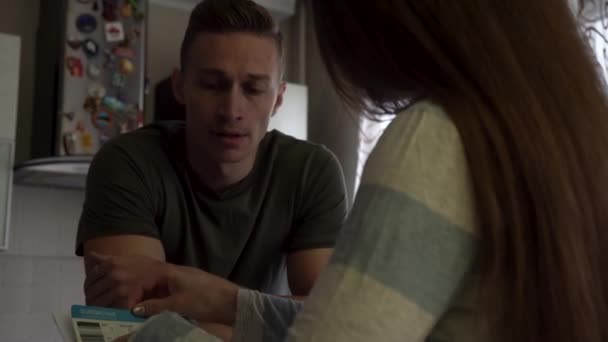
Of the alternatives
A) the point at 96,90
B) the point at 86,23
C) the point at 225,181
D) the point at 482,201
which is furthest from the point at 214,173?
the point at 86,23

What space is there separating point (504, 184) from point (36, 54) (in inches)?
119

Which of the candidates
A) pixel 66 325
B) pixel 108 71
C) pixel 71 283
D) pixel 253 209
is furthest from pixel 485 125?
pixel 71 283

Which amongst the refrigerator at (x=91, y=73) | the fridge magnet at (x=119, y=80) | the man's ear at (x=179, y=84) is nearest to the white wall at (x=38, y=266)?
the refrigerator at (x=91, y=73)

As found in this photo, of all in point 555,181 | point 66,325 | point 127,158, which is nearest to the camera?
point 555,181

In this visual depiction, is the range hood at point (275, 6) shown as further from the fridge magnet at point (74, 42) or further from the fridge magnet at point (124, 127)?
the fridge magnet at point (124, 127)

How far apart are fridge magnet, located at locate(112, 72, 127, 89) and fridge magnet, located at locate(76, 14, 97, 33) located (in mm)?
202

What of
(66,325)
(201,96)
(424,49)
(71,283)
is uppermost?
(424,49)

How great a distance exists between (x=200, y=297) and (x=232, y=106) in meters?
0.52

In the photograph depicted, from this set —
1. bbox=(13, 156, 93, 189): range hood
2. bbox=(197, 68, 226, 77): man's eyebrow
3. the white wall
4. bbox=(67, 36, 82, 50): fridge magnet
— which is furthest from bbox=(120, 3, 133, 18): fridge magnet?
bbox=(197, 68, 226, 77): man's eyebrow

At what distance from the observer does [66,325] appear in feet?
2.92

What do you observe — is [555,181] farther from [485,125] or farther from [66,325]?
[66,325]

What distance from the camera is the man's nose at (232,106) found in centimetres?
149

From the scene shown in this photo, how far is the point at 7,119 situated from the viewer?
2.86 m

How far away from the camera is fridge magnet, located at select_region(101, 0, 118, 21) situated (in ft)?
10.4
